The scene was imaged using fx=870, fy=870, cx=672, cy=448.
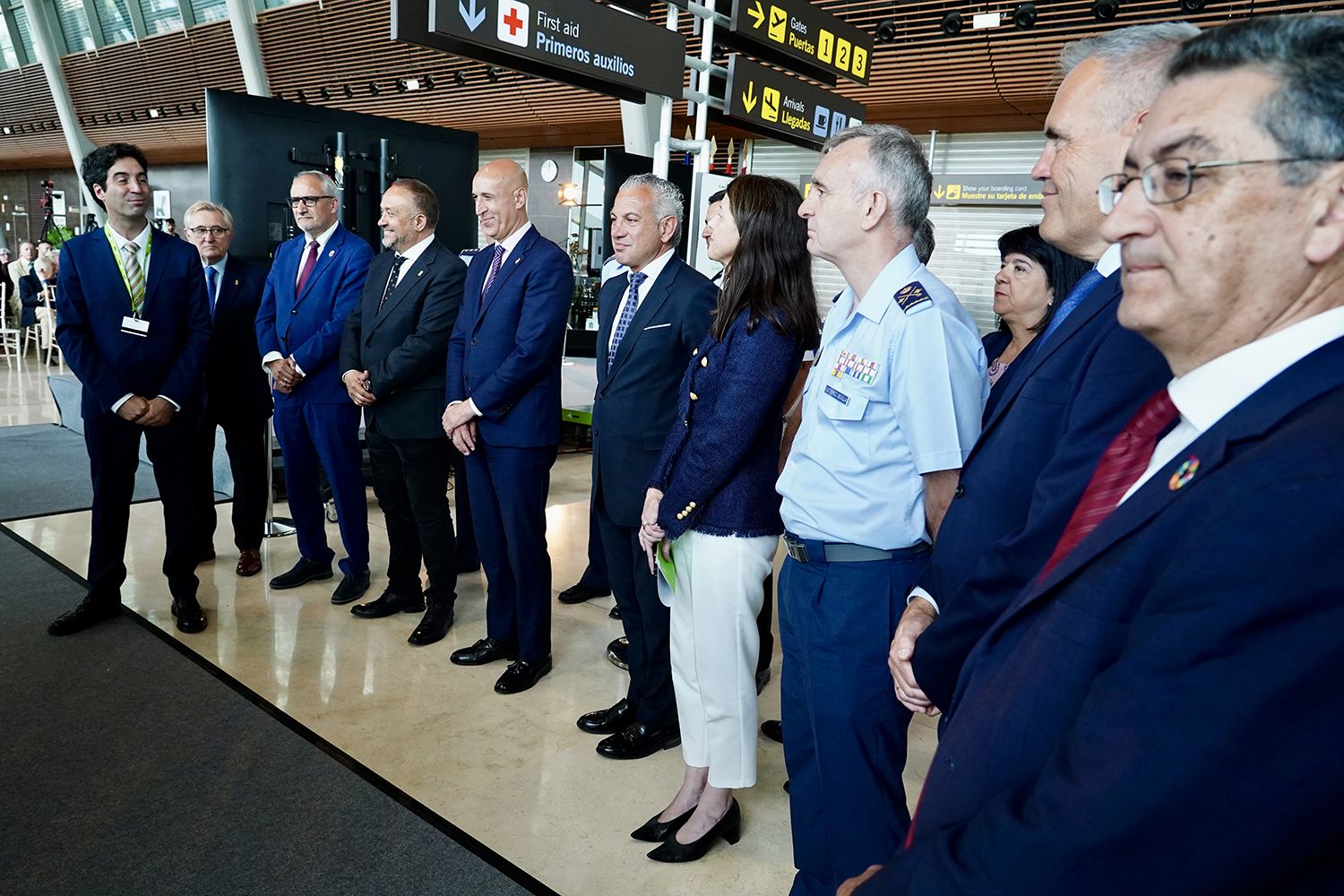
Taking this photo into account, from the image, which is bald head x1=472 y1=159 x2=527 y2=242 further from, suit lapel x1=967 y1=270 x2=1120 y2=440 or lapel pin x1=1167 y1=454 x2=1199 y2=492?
lapel pin x1=1167 y1=454 x2=1199 y2=492

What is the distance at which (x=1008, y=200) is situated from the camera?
9469 millimetres

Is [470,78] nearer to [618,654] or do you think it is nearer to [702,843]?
[618,654]

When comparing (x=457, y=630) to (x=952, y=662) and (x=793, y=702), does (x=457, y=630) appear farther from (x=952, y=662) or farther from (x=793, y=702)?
(x=952, y=662)

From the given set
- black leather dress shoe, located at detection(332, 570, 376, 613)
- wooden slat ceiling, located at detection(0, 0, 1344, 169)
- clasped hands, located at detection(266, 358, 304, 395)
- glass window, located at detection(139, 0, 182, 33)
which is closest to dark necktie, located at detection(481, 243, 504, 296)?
clasped hands, located at detection(266, 358, 304, 395)

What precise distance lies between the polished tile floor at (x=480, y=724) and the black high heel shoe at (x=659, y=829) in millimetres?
36

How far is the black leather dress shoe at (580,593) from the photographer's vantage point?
13.9ft

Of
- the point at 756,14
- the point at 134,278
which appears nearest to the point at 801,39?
the point at 756,14

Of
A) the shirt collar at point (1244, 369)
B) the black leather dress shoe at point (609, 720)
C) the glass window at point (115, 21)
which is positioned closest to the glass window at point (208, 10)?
the glass window at point (115, 21)

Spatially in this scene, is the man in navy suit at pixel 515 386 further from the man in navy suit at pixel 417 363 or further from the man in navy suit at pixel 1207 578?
the man in navy suit at pixel 1207 578

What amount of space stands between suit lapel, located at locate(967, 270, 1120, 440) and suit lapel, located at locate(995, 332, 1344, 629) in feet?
1.55

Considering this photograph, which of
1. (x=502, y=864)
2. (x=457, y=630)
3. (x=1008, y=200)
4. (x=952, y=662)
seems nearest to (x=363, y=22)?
(x=1008, y=200)

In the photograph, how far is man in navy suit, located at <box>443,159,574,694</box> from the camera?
319 cm

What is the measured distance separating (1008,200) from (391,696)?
8.65 metres

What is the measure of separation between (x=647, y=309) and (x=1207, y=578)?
2.21m
